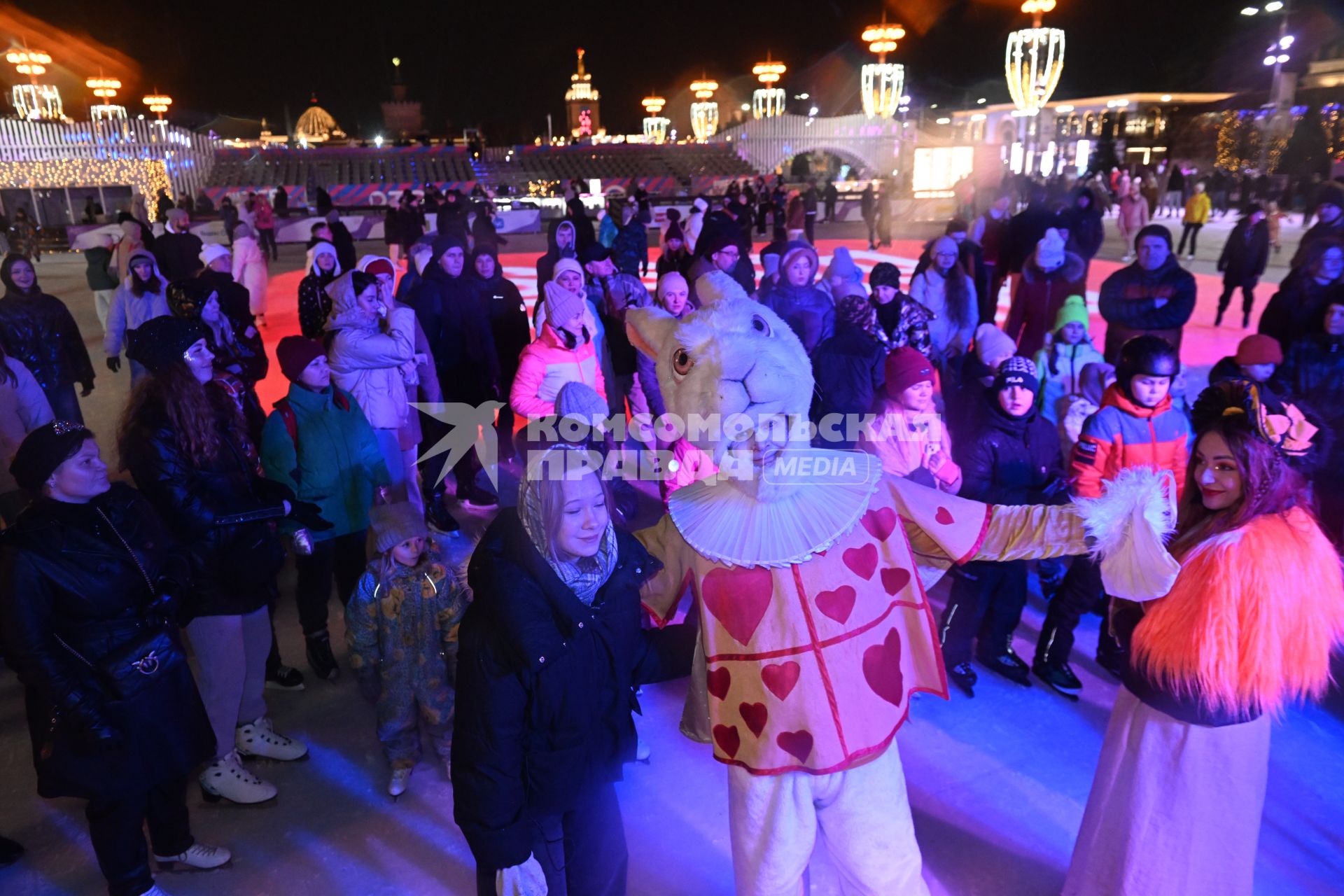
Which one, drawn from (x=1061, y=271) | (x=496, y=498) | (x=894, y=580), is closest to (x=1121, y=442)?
(x=894, y=580)

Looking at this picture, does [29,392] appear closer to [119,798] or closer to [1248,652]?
[119,798]

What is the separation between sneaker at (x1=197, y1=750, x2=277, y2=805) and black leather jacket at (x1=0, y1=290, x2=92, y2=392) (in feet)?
11.1

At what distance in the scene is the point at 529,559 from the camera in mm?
1801

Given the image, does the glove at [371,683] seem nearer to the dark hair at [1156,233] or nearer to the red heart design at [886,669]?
the red heart design at [886,669]

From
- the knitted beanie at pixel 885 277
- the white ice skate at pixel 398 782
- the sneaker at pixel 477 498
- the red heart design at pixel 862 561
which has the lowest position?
the white ice skate at pixel 398 782

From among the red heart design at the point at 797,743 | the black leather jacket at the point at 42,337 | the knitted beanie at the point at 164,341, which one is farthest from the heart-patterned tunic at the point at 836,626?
the black leather jacket at the point at 42,337

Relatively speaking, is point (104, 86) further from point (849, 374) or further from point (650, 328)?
point (650, 328)

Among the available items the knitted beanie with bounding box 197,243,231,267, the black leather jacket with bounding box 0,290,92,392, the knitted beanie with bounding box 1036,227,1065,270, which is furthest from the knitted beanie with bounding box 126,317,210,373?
the knitted beanie with bounding box 1036,227,1065,270

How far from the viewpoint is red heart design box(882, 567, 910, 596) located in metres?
1.95

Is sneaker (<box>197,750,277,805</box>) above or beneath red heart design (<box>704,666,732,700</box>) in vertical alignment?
beneath

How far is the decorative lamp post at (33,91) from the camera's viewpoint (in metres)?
34.3

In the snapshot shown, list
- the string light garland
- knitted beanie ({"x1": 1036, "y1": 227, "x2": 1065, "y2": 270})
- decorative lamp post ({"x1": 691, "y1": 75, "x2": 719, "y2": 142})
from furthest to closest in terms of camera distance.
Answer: decorative lamp post ({"x1": 691, "y1": 75, "x2": 719, "y2": 142}), the string light garland, knitted beanie ({"x1": 1036, "y1": 227, "x2": 1065, "y2": 270})

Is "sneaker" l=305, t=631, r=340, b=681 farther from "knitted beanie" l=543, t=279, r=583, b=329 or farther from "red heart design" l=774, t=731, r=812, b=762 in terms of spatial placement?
"red heart design" l=774, t=731, r=812, b=762

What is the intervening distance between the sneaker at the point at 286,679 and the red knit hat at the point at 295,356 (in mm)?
1284
